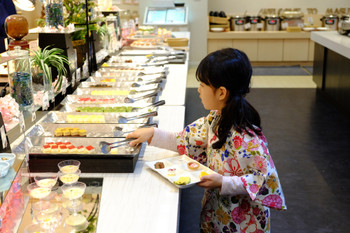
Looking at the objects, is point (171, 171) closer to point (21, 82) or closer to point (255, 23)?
point (21, 82)

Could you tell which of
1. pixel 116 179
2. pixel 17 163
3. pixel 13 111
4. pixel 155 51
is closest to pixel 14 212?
pixel 17 163

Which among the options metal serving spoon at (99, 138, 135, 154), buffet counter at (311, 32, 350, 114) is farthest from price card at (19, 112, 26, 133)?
buffet counter at (311, 32, 350, 114)

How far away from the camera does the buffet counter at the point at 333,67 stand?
18.4ft

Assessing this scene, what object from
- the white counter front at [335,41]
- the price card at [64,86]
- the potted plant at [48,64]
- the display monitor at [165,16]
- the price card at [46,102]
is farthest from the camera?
the display monitor at [165,16]

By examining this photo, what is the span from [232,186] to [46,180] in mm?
685

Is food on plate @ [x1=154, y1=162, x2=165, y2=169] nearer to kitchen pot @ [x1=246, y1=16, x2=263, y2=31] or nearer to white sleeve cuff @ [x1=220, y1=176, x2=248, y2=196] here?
white sleeve cuff @ [x1=220, y1=176, x2=248, y2=196]

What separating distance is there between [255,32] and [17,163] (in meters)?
7.85

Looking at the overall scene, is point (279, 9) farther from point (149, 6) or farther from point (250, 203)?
point (250, 203)

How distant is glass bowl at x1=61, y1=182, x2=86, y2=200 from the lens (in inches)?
58.4

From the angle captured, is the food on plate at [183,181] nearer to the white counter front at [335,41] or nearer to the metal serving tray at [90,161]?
the metal serving tray at [90,161]

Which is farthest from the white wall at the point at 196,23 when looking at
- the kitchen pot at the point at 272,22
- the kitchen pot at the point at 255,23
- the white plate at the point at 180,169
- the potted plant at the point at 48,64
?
the white plate at the point at 180,169

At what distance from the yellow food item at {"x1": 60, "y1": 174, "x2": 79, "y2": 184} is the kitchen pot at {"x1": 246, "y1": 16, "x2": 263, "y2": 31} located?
26.6 feet

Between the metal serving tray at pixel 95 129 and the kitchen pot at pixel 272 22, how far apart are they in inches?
295

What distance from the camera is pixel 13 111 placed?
215cm
